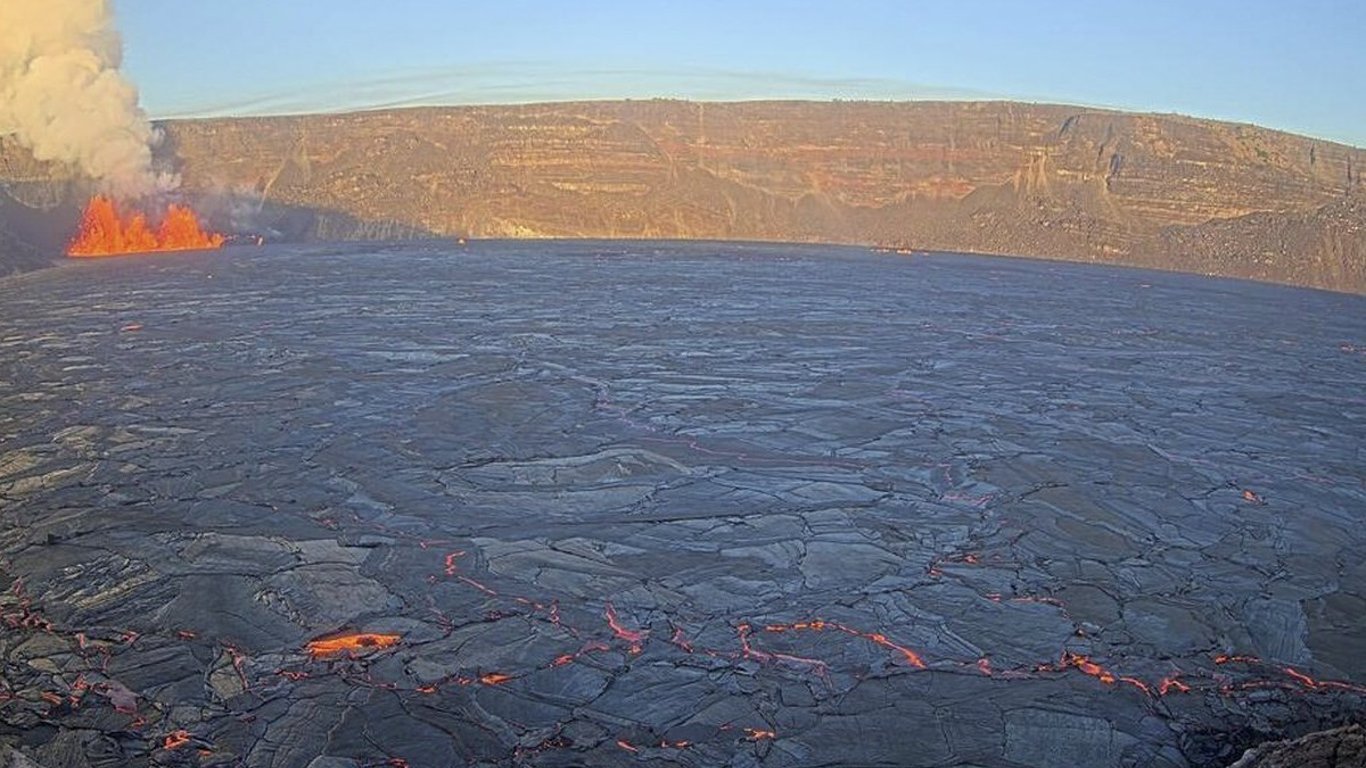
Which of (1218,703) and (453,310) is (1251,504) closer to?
(1218,703)

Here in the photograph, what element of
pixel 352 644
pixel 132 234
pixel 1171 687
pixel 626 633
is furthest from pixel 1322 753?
pixel 132 234

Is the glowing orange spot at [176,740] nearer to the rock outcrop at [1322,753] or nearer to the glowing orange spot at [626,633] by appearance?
the glowing orange spot at [626,633]

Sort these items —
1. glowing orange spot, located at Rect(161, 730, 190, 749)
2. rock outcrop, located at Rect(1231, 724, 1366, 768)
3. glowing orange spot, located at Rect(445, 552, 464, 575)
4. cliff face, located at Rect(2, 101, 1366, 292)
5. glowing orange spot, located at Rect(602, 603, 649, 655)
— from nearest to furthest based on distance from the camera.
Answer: rock outcrop, located at Rect(1231, 724, 1366, 768) → glowing orange spot, located at Rect(161, 730, 190, 749) → glowing orange spot, located at Rect(602, 603, 649, 655) → glowing orange spot, located at Rect(445, 552, 464, 575) → cliff face, located at Rect(2, 101, 1366, 292)

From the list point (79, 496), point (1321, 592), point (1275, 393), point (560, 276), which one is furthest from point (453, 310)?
point (1321, 592)

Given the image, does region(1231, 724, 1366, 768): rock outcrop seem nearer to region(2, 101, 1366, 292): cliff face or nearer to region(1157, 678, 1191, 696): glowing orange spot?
region(1157, 678, 1191, 696): glowing orange spot

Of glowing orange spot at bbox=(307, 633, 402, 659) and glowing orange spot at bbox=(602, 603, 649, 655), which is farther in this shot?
glowing orange spot at bbox=(602, 603, 649, 655)

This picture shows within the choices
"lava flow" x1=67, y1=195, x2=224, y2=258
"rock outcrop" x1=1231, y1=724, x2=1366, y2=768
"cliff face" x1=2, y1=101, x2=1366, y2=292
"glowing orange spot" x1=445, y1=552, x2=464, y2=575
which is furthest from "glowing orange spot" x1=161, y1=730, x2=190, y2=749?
"cliff face" x1=2, y1=101, x2=1366, y2=292
